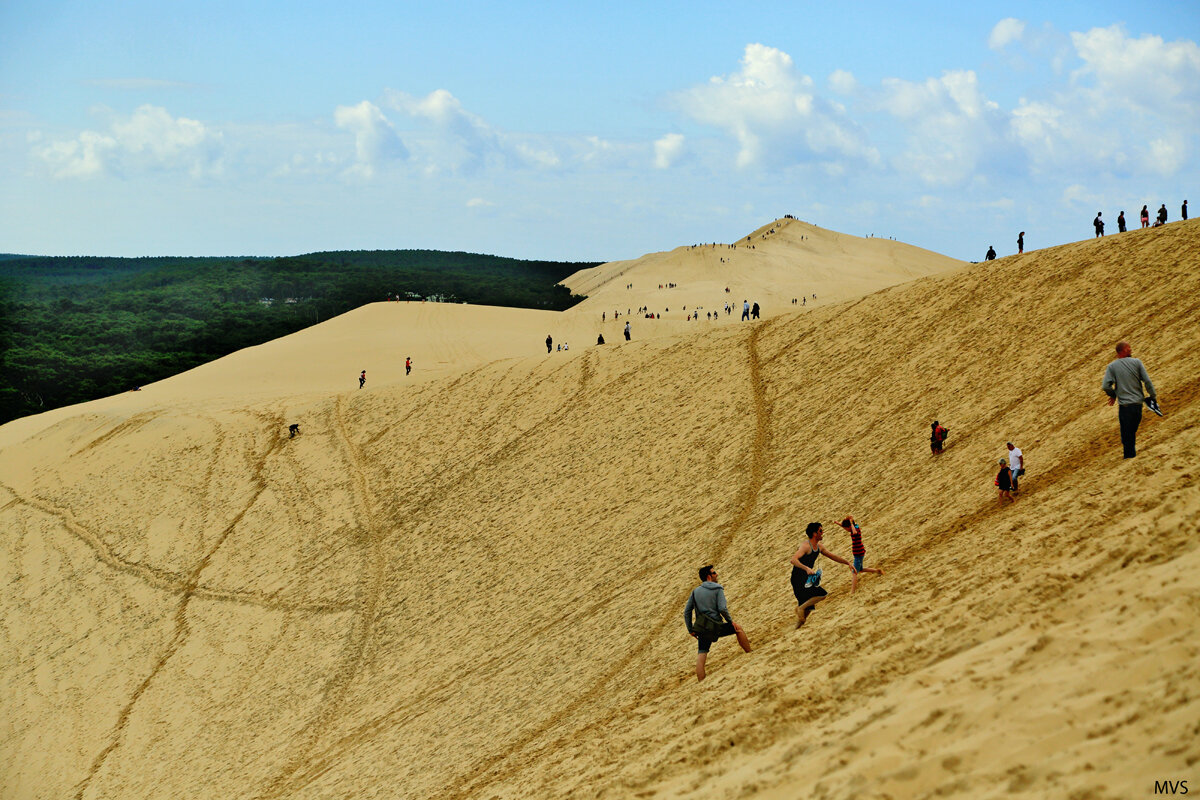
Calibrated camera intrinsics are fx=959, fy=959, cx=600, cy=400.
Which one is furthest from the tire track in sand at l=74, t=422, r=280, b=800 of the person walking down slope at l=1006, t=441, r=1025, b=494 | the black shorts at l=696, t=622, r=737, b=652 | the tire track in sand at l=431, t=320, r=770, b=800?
the person walking down slope at l=1006, t=441, r=1025, b=494

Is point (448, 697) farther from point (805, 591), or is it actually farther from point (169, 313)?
point (169, 313)

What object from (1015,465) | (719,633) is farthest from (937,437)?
(719,633)

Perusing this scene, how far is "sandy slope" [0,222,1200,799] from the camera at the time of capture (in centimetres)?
903

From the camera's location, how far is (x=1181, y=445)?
13.3m

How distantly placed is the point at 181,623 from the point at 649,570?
16.6 metres

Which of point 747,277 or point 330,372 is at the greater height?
point 747,277

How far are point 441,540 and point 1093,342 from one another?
20343 millimetres

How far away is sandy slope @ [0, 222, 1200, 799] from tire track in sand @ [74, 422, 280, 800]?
0.54 ft

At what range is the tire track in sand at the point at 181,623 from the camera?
81.2 feet

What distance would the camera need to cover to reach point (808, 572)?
1329 cm

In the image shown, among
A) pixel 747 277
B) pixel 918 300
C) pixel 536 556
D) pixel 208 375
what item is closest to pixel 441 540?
pixel 536 556

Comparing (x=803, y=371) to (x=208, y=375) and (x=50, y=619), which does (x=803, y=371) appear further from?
(x=208, y=375)

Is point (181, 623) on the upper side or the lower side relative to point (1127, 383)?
lower

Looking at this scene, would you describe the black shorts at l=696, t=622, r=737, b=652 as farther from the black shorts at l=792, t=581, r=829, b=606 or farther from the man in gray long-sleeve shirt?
the man in gray long-sleeve shirt
